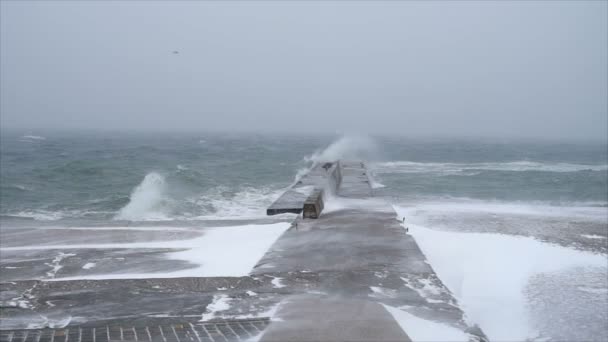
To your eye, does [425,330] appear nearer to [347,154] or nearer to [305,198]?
[305,198]

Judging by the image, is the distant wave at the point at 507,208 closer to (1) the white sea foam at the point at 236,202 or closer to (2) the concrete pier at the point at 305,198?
(2) the concrete pier at the point at 305,198

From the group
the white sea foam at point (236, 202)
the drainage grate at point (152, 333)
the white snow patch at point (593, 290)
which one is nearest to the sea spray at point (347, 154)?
the white sea foam at point (236, 202)

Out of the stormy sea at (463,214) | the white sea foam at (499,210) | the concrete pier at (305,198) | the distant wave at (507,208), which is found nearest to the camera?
the stormy sea at (463,214)

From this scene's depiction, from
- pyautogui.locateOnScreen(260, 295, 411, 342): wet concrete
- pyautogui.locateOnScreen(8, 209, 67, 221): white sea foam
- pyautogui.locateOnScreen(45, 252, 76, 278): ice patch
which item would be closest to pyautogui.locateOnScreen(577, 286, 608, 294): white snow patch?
pyautogui.locateOnScreen(260, 295, 411, 342): wet concrete

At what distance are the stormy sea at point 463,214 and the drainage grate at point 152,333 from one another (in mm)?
2788

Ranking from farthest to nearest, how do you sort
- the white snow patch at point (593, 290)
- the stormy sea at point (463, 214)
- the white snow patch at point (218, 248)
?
the white snow patch at point (218, 248)
the white snow patch at point (593, 290)
the stormy sea at point (463, 214)

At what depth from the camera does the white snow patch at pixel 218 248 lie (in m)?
7.69

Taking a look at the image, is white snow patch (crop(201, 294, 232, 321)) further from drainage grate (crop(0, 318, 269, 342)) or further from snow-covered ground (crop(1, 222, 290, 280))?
snow-covered ground (crop(1, 222, 290, 280))

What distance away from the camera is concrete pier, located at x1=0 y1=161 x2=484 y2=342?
209 inches

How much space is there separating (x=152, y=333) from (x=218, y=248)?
14.0 ft

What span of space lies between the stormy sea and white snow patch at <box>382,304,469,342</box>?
0.69m

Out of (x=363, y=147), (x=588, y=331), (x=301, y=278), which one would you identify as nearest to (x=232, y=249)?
(x=301, y=278)

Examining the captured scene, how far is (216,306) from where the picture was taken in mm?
6098

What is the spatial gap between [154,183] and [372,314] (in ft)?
56.9
